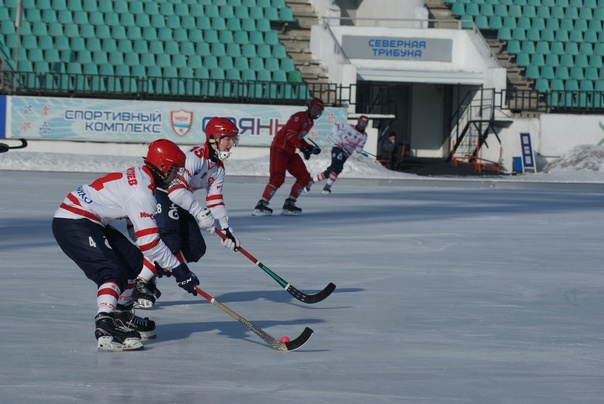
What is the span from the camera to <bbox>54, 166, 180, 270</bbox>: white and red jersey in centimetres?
521

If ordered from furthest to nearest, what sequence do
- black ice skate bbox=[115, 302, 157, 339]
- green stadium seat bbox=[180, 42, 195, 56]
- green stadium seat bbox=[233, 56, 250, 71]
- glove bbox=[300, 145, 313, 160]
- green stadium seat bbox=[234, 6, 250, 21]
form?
1. green stadium seat bbox=[234, 6, 250, 21]
2. green stadium seat bbox=[180, 42, 195, 56]
3. green stadium seat bbox=[233, 56, 250, 71]
4. glove bbox=[300, 145, 313, 160]
5. black ice skate bbox=[115, 302, 157, 339]

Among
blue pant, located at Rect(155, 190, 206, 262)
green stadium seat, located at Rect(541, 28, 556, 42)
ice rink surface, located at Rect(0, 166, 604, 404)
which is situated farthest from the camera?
green stadium seat, located at Rect(541, 28, 556, 42)

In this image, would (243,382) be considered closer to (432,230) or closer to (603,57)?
(432,230)

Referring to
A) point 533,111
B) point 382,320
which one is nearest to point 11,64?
point 533,111

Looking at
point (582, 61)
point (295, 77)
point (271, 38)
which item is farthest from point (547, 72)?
point (271, 38)

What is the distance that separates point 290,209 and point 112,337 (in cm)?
849

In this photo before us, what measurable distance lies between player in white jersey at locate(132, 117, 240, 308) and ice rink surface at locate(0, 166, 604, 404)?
26 cm

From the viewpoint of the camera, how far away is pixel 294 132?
13.7 meters

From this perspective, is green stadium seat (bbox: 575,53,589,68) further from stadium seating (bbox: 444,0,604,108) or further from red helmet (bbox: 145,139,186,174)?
red helmet (bbox: 145,139,186,174)

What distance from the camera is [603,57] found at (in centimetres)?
2925

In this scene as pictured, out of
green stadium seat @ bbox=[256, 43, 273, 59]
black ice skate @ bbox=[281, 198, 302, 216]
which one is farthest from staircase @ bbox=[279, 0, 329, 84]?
black ice skate @ bbox=[281, 198, 302, 216]

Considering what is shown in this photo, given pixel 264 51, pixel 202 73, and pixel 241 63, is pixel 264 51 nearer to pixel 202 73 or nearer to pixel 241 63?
pixel 241 63

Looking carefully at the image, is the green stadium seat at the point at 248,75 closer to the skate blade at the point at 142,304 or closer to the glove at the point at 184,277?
the skate blade at the point at 142,304

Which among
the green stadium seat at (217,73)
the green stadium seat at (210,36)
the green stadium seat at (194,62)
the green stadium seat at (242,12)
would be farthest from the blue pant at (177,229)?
the green stadium seat at (242,12)
